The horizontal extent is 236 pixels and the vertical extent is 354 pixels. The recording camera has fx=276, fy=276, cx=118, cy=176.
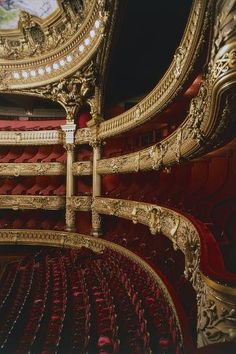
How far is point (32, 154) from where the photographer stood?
19.7 feet

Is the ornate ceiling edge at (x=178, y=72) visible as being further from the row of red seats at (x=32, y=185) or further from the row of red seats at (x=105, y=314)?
the row of red seats at (x=32, y=185)

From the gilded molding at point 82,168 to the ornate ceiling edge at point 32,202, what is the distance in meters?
0.63

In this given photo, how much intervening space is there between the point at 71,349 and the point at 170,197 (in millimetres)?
1981

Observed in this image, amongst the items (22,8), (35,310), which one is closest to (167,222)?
(35,310)

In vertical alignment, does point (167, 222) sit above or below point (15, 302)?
above

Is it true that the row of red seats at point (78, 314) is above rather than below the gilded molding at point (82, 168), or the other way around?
below

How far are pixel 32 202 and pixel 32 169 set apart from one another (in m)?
0.65

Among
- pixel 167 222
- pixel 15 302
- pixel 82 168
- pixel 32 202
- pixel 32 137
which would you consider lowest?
pixel 15 302

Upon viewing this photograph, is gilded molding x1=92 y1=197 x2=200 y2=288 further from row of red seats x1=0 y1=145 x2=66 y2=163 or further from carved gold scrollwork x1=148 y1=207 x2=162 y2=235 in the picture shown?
row of red seats x1=0 y1=145 x2=66 y2=163

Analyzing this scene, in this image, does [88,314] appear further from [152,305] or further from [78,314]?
[152,305]

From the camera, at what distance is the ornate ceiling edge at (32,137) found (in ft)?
17.7

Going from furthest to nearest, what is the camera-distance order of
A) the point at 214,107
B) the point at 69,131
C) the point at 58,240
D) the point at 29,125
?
the point at 29,125 < the point at 69,131 < the point at 58,240 < the point at 214,107

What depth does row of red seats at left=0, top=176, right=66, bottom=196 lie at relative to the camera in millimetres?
5730

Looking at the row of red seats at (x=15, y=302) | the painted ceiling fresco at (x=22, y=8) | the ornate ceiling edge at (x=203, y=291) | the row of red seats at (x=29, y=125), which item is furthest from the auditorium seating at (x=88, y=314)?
the painted ceiling fresco at (x=22, y=8)
